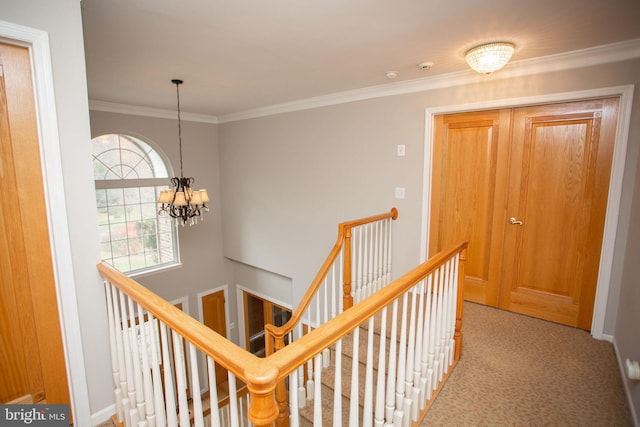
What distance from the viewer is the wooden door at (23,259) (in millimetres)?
1380

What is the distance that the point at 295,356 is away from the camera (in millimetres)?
888

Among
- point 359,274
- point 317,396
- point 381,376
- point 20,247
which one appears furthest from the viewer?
point 359,274

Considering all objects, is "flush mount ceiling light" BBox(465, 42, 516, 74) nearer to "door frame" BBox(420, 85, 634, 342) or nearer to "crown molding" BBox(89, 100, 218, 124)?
"door frame" BBox(420, 85, 634, 342)

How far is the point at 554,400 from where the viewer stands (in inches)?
76.0

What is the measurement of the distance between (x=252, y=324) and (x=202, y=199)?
3.31 meters

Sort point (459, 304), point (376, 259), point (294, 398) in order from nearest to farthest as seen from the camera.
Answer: point (294, 398), point (459, 304), point (376, 259)

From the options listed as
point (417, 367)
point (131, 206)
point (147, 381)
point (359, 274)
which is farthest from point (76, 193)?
point (131, 206)

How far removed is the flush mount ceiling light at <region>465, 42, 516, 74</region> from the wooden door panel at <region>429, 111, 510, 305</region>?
0.65 m

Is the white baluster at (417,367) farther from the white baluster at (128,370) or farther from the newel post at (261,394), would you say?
the white baluster at (128,370)

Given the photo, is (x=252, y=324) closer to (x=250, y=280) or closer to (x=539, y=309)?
(x=250, y=280)

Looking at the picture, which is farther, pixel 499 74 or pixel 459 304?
pixel 499 74

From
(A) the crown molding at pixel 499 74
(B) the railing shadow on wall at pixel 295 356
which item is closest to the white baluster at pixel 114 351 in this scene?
(B) the railing shadow on wall at pixel 295 356

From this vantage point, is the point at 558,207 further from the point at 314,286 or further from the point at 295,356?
the point at 295,356
